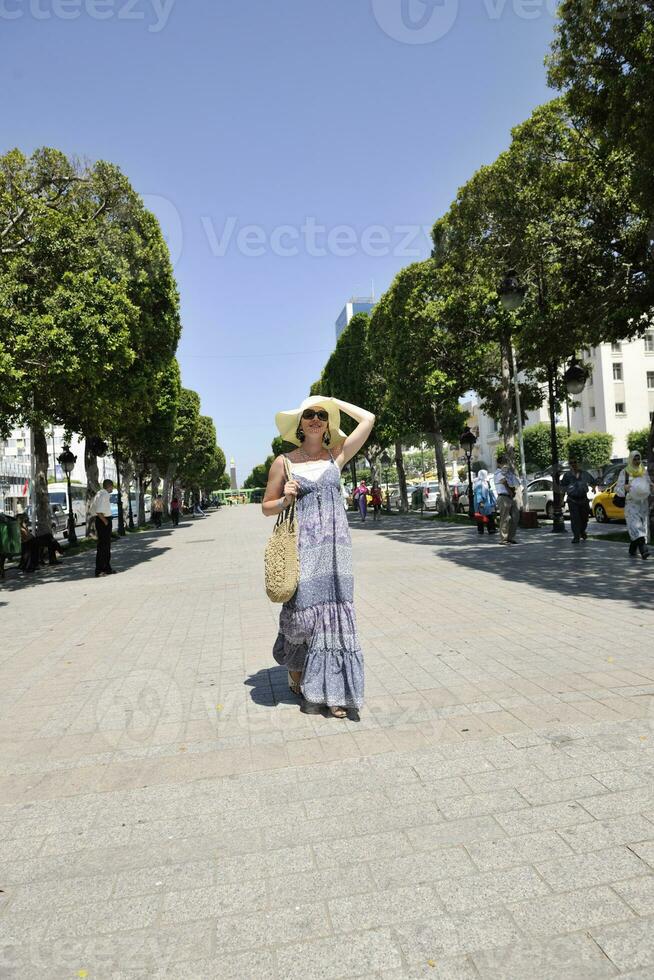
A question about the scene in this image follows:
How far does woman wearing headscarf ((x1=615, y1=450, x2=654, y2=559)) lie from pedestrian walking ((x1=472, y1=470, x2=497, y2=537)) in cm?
647

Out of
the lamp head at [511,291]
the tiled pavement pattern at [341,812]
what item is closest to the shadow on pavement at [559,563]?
the tiled pavement pattern at [341,812]

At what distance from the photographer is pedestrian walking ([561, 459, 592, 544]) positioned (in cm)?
1440

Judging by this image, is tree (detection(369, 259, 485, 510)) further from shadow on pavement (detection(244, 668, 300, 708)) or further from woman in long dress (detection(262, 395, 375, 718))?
woman in long dress (detection(262, 395, 375, 718))

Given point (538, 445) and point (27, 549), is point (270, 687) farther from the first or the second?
point (538, 445)

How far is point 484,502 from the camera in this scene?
18.3 metres

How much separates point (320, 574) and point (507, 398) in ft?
61.8

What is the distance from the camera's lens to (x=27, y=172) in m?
14.9

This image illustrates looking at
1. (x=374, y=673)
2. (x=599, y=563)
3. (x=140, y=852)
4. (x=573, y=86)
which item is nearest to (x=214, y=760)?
(x=140, y=852)

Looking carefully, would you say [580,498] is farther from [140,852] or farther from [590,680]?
[140,852]

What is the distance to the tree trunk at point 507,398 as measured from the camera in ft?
70.7

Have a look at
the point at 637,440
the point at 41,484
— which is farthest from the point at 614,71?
the point at 637,440

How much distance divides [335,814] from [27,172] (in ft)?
50.2

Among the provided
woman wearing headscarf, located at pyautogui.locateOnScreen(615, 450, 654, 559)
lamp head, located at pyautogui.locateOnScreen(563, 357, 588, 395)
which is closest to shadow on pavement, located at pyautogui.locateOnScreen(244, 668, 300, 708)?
woman wearing headscarf, located at pyautogui.locateOnScreen(615, 450, 654, 559)

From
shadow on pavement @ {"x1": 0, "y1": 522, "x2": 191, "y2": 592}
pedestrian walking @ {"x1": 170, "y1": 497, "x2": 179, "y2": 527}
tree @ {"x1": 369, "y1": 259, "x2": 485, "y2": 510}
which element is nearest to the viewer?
shadow on pavement @ {"x1": 0, "y1": 522, "x2": 191, "y2": 592}
